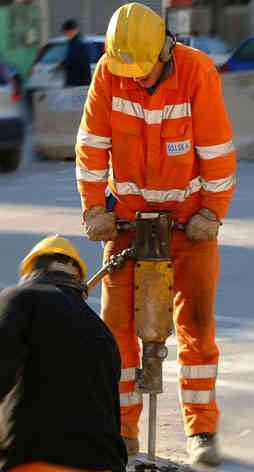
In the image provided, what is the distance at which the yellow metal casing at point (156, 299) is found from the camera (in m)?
4.39

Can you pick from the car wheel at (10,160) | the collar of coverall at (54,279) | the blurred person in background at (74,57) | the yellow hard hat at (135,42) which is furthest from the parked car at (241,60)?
the collar of coverall at (54,279)

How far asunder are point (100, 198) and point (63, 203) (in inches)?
263

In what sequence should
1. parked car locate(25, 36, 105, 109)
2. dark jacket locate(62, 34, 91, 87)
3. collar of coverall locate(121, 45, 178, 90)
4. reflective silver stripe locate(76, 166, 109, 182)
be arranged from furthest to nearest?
parked car locate(25, 36, 105, 109) → dark jacket locate(62, 34, 91, 87) → reflective silver stripe locate(76, 166, 109, 182) → collar of coverall locate(121, 45, 178, 90)

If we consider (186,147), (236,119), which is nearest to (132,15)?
(186,147)

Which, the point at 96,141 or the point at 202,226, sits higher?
the point at 96,141

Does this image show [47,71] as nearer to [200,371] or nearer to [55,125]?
[55,125]

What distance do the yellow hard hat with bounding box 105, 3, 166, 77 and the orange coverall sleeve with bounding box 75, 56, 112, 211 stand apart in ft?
0.63

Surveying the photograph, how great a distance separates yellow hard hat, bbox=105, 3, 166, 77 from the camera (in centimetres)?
425

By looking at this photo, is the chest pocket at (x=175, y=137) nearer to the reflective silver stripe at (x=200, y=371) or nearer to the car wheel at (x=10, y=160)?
the reflective silver stripe at (x=200, y=371)

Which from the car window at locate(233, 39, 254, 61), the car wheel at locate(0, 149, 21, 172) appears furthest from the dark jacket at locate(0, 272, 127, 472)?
the car window at locate(233, 39, 254, 61)

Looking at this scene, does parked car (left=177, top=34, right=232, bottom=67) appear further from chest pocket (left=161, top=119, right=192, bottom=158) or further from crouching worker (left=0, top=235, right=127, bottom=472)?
crouching worker (left=0, top=235, right=127, bottom=472)

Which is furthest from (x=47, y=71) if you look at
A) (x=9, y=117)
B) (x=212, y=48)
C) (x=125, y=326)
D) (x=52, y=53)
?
(x=125, y=326)

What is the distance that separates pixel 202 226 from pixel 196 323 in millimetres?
437

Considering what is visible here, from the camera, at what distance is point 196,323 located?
4.62 meters
